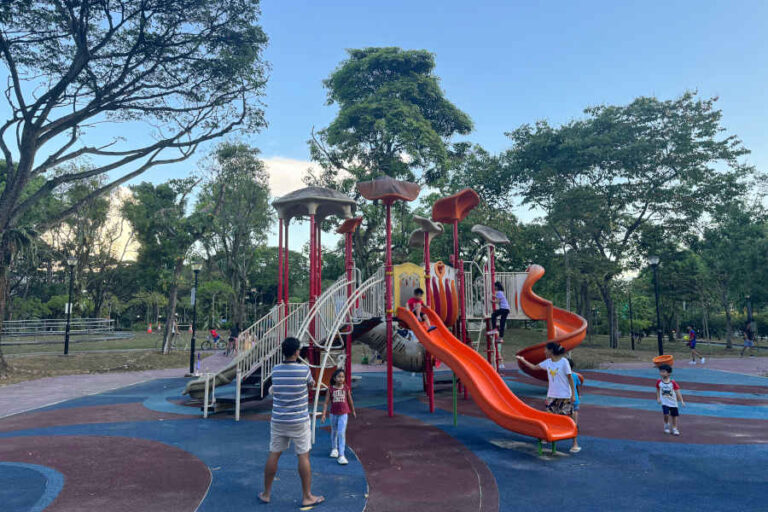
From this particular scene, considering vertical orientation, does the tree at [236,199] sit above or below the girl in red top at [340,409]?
above

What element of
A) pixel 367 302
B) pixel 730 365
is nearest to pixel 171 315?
pixel 367 302

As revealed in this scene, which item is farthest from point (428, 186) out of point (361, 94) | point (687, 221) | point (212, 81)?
point (687, 221)

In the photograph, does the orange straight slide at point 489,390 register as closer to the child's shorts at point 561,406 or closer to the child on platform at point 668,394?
the child's shorts at point 561,406

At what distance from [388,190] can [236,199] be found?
24802 mm

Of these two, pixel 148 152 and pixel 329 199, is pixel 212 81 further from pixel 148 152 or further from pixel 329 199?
pixel 329 199

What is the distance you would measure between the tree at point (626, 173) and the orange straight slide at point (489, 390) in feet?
76.2

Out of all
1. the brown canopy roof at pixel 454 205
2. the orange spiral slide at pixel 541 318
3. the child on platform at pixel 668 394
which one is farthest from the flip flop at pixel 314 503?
the orange spiral slide at pixel 541 318

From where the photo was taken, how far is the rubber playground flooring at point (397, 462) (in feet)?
18.0

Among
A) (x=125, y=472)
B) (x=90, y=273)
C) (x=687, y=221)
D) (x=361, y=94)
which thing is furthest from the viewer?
(x=90, y=273)

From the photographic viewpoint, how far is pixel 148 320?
54.4m

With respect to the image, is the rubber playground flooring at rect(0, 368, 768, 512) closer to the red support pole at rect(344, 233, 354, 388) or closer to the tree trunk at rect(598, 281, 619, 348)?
the red support pole at rect(344, 233, 354, 388)

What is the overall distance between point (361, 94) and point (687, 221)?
25.2 metres

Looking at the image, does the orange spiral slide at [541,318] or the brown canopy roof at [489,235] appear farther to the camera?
the brown canopy roof at [489,235]

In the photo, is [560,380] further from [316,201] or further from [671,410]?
[316,201]
